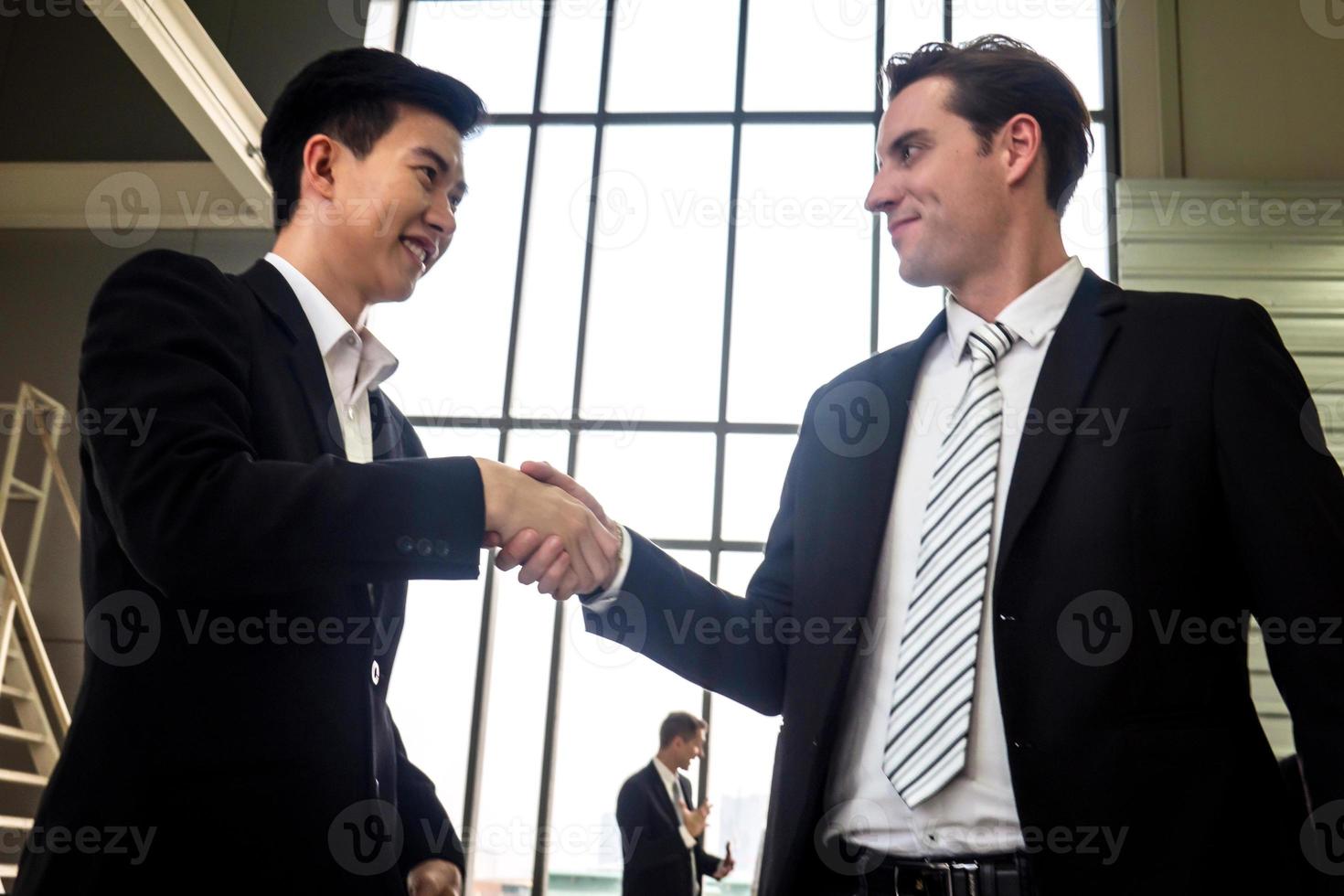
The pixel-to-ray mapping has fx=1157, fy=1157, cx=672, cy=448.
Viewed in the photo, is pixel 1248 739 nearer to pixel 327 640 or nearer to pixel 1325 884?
pixel 1325 884

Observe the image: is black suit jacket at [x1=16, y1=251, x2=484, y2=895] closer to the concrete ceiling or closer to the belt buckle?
the belt buckle

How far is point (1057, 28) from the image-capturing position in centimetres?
718

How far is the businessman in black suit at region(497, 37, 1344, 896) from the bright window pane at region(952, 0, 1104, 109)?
19.5 feet

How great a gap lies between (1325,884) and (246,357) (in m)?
1.31

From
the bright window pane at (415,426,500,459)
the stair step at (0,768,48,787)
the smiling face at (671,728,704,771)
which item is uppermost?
the bright window pane at (415,426,500,459)

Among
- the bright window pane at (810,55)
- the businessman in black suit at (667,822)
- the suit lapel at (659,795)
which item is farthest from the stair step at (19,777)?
the bright window pane at (810,55)

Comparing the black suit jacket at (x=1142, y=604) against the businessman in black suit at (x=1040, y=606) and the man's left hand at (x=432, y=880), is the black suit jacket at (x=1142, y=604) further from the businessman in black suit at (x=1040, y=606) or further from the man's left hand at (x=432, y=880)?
the man's left hand at (x=432, y=880)

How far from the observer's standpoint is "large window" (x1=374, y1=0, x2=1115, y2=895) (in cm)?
631

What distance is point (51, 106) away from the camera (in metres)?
7.47

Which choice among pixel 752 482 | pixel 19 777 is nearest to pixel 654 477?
pixel 752 482

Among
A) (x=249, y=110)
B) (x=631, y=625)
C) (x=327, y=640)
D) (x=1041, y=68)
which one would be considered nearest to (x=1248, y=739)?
(x=631, y=625)

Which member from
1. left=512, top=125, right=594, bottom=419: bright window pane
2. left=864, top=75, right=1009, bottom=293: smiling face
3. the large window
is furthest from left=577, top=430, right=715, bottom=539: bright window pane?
left=864, top=75, right=1009, bottom=293: smiling face

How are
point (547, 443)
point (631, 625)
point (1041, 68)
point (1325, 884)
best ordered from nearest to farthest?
point (1325, 884) → point (631, 625) → point (1041, 68) → point (547, 443)

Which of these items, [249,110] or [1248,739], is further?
[249,110]
